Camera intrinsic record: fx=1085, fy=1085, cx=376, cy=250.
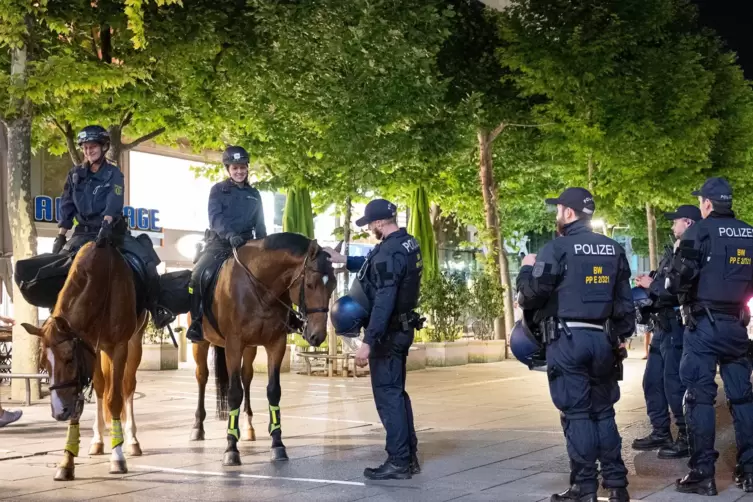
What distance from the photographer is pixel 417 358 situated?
2252 centimetres

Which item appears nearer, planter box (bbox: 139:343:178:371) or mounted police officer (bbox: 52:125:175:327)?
mounted police officer (bbox: 52:125:175:327)

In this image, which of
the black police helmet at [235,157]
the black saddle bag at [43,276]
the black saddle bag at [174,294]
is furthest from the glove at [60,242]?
the black police helmet at [235,157]

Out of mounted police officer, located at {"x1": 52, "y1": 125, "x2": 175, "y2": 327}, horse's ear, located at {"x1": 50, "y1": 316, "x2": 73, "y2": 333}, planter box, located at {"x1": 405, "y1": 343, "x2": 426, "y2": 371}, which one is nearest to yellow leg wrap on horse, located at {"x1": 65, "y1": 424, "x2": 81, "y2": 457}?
horse's ear, located at {"x1": 50, "y1": 316, "x2": 73, "y2": 333}

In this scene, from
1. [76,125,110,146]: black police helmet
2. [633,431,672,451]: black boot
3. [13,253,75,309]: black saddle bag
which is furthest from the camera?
[633,431,672,451]: black boot

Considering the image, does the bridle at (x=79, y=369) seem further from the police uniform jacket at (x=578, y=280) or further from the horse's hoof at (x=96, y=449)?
the police uniform jacket at (x=578, y=280)

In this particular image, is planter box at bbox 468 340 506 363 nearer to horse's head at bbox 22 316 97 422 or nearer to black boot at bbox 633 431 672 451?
black boot at bbox 633 431 672 451

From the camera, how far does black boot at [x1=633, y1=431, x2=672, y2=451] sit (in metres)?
10.7

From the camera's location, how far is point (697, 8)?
35.3m

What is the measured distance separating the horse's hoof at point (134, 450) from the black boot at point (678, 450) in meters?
4.97

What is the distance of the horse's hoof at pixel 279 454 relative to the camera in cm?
996

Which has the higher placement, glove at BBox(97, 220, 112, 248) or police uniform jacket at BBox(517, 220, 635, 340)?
glove at BBox(97, 220, 112, 248)

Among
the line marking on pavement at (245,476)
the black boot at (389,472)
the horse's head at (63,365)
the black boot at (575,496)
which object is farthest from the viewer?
the black boot at (389,472)

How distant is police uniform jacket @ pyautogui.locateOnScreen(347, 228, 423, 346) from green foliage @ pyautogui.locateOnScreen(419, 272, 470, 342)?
14.1m

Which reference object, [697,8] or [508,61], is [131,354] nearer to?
[508,61]
